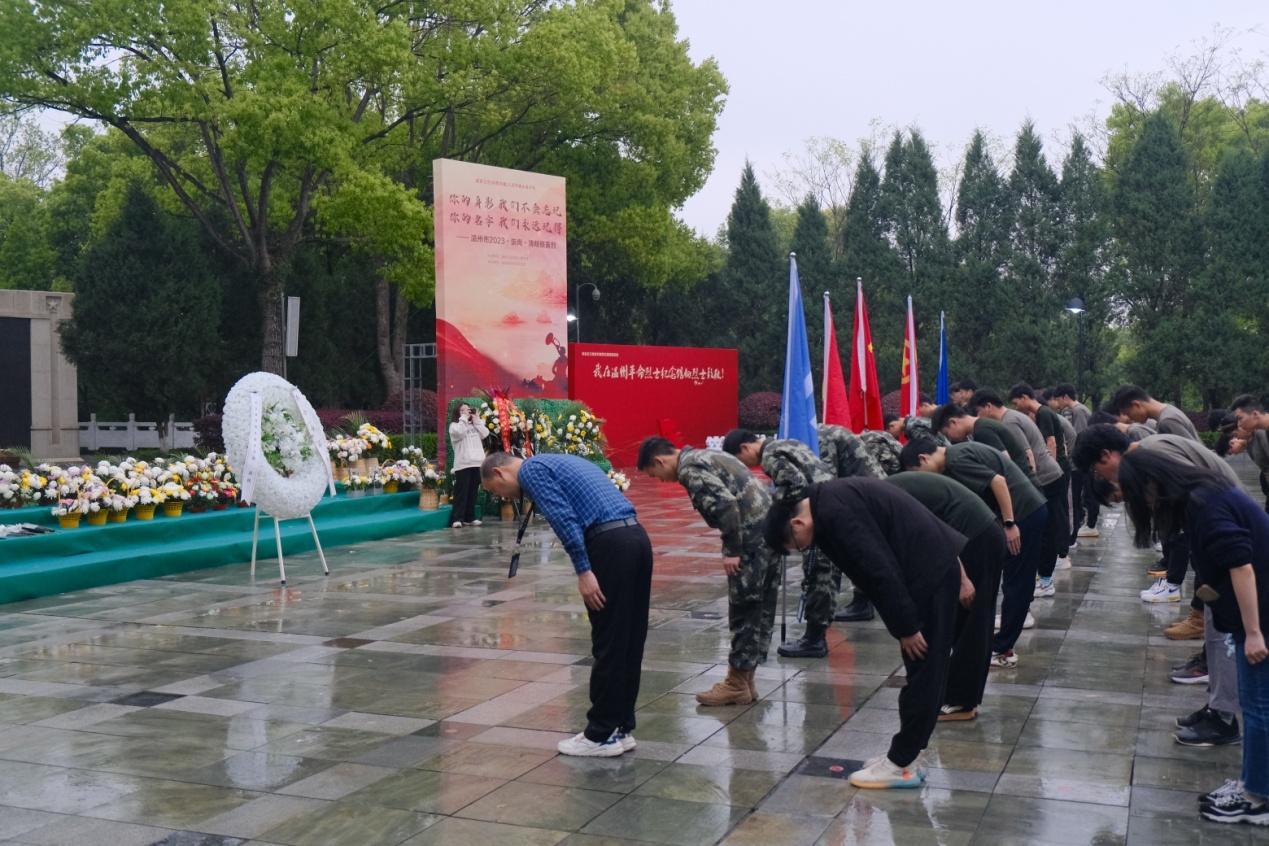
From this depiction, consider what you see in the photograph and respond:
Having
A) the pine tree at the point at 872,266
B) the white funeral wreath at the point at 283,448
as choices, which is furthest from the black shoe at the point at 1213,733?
the pine tree at the point at 872,266

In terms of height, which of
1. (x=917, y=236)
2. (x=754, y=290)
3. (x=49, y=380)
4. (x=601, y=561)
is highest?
(x=917, y=236)

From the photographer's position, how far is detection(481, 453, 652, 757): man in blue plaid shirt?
5332 mm

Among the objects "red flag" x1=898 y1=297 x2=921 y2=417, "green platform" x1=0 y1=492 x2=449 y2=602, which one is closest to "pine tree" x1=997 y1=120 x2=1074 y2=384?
"red flag" x1=898 y1=297 x2=921 y2=417

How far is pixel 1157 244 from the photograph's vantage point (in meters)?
33.3

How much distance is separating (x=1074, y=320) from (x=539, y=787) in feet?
108

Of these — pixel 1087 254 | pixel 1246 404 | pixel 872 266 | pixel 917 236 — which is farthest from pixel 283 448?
pixel 917 236

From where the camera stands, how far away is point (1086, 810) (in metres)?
4.66

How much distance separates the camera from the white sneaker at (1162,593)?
376 inches

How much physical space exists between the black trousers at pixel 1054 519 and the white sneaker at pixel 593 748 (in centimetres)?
528

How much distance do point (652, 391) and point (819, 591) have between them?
67.8 feet

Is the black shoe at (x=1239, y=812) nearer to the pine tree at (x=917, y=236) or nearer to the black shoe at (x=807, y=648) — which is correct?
the black shoe at (x=807, y=648)

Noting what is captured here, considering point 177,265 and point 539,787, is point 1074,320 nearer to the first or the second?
point 177,265

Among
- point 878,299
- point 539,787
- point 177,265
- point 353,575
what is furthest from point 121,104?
point 878,299

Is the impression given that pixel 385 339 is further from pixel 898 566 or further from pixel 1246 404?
pixel 898 566
